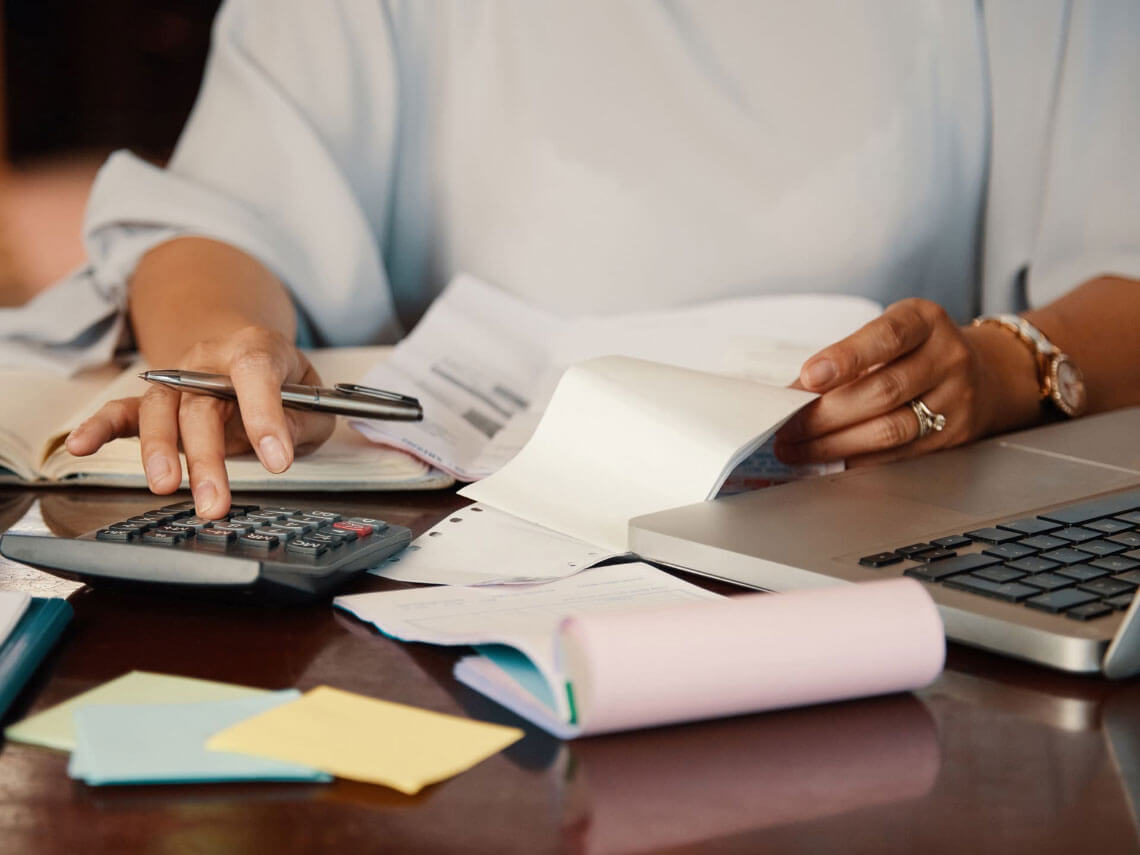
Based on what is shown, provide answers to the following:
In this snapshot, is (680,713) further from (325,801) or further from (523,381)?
(523,381)

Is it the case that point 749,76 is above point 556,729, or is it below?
above

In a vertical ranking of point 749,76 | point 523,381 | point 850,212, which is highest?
point 749,76

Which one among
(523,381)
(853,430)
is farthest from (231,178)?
(853,430)

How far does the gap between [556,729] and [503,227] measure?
0.91 meters

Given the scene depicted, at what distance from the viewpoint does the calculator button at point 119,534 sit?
55 centimetres

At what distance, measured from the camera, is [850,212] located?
1203mm

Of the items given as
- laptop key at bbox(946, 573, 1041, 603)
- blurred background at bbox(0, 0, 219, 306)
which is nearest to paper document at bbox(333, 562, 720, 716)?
laptop key at bbox(946, 573, 1041, 603)

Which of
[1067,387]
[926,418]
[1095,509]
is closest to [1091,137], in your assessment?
[1067,387]

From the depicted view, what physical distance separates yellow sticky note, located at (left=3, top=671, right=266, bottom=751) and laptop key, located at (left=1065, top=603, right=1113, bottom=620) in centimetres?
31

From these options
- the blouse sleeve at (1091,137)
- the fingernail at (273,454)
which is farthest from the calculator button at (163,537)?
the blouse sleeve at (1091,137)

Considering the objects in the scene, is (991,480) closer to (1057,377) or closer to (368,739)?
(1057,377)

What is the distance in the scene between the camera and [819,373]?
2.45 feet

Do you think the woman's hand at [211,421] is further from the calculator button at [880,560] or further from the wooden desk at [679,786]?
the calculator button at [880,560]

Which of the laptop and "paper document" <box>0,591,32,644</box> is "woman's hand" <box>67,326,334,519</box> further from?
the laptop
